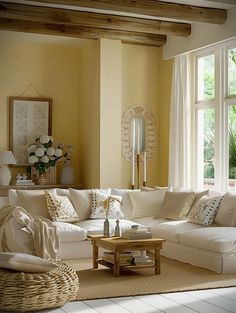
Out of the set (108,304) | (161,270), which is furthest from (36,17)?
(108,304)

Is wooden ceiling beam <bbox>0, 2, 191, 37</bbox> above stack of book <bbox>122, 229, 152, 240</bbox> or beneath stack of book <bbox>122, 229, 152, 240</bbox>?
above

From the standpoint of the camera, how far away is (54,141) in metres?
9.41

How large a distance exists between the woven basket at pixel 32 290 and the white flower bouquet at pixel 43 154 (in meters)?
4.21

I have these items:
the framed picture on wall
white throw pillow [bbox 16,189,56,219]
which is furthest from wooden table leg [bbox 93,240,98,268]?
the framed picture on wall

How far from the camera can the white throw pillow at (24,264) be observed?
15.1 feet

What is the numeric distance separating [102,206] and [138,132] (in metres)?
2.25

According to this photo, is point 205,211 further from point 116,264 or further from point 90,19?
point 90,19

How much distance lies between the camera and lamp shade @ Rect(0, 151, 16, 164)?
8.52 meters

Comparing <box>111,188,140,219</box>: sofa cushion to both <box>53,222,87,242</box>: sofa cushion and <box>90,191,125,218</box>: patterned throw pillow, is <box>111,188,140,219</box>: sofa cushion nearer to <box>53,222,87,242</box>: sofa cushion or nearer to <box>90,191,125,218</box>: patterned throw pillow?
<box>90,191,125,218</box>: patterned throw pillow

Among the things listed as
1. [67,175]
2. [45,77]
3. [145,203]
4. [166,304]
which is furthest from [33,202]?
[166,304]

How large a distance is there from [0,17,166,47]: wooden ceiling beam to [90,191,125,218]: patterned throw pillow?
2444mm

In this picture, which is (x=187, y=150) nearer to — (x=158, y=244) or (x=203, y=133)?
(x=203, y=133)

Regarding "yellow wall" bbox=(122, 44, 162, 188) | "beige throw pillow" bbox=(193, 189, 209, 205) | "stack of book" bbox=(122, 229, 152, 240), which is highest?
"yellow wall" bbox=(122, 44, 162, 188)

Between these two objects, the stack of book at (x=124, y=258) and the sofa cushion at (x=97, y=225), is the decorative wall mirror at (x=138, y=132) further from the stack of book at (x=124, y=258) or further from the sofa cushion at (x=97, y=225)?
the stack of book at (x=124, y=258)
